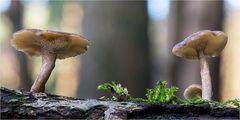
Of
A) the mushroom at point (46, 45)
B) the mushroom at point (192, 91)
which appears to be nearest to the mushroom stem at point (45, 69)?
the mushroom at point (46, 45)

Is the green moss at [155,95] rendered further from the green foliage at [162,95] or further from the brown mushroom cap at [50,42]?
the brown mushroom cap at [50,42]

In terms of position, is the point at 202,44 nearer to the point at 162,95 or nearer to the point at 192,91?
the point at 192,91

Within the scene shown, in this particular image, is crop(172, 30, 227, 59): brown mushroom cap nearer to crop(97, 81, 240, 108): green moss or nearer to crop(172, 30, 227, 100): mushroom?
crop(172, 30, 227, 100): mushroom

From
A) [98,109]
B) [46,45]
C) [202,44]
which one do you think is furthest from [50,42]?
[202,44]

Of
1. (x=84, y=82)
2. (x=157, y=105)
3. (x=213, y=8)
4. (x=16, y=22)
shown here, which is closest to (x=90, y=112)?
(x=157, y=105)

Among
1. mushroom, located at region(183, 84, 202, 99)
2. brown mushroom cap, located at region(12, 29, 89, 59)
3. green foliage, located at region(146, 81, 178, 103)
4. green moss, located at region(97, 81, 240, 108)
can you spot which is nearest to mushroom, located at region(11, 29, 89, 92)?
brown mushroom cap, located at region(12, 29, 89, 59)

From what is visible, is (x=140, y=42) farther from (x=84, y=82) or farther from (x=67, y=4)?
(x=67, y=4)
